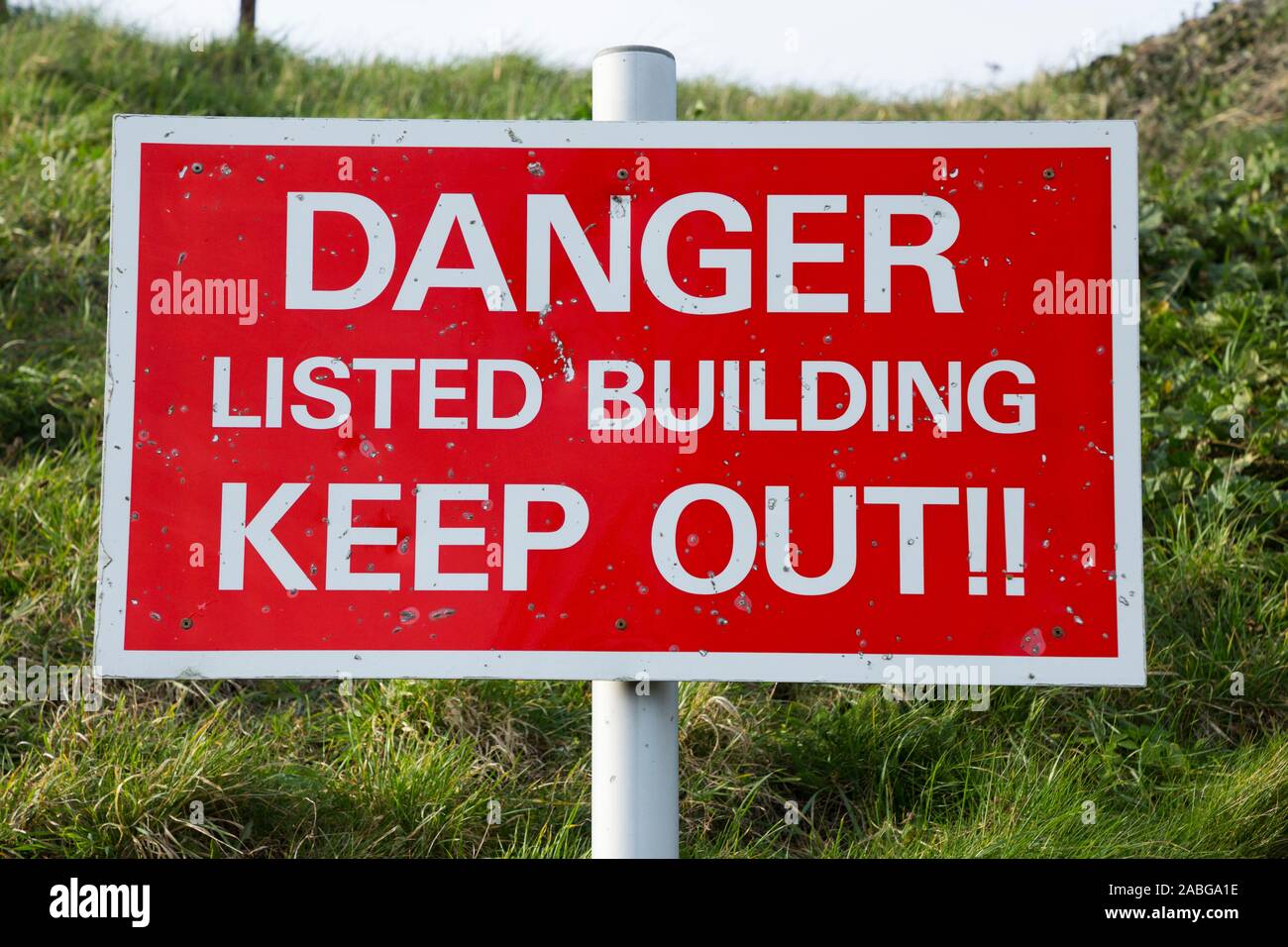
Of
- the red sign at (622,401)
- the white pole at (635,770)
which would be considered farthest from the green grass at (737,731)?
the red sign at (622,401)

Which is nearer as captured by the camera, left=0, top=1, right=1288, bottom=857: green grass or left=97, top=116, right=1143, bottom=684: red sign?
left=97, top=116, right=1143, bottom=684: red sign

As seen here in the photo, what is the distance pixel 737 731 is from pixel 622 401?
3.95 ft

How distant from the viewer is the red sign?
77.9 inches

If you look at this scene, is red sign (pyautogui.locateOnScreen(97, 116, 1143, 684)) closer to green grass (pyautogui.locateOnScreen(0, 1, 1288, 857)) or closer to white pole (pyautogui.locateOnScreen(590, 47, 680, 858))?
white pole (pyautogui.locateOnScreen(590, 47, 680, 858))

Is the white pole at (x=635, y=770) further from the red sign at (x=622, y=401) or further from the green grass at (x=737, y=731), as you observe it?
the green grass at (x=737, y=731)

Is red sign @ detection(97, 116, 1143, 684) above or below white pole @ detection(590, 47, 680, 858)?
above

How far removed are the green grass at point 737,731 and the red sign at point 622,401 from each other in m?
0.72

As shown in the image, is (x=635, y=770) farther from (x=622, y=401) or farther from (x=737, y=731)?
(x=737, y=731)

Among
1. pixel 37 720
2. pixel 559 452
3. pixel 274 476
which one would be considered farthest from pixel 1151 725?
pixel 37 720

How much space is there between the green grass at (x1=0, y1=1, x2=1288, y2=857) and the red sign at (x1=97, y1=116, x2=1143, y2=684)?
72 centimetres

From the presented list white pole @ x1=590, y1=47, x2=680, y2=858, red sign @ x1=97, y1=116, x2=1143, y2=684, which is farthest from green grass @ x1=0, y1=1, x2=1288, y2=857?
red sign @ x1=97, y1=116, x2=1143, y2=684

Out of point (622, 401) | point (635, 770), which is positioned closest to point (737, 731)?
point (635, 770)

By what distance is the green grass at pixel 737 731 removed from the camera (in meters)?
2.50

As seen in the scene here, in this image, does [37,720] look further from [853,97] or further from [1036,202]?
[853,97]
